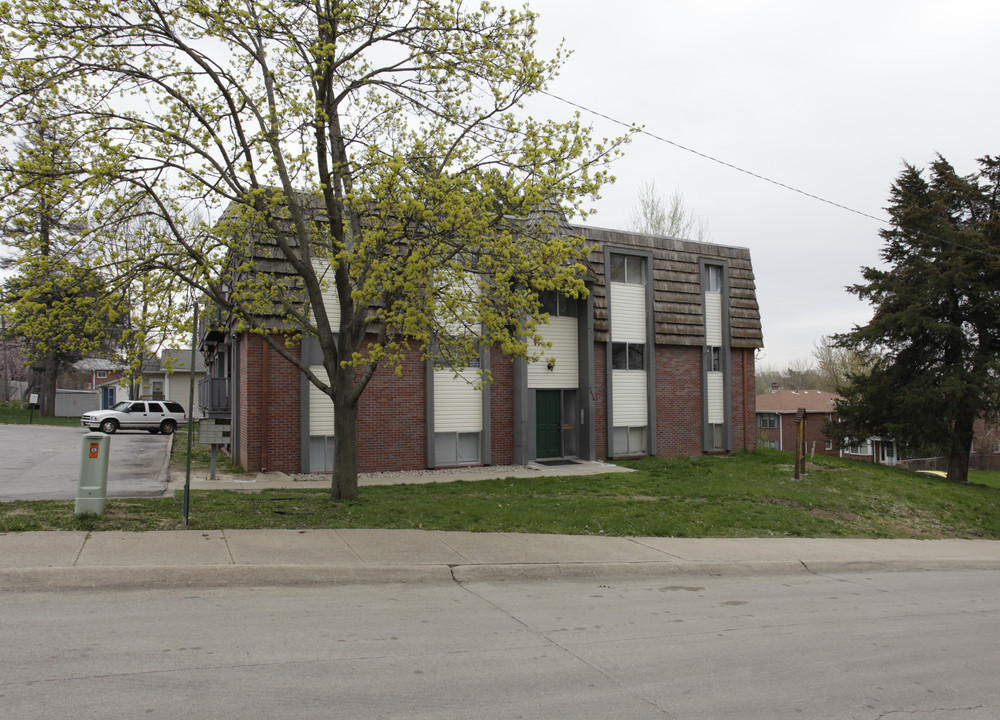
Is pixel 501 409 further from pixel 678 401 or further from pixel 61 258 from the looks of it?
pixel 61 258

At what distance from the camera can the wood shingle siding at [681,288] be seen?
71.6ft

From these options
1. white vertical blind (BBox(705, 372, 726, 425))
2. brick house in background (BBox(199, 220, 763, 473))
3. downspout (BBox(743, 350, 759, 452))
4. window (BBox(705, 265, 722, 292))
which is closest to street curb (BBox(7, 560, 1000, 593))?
brick house in background (BBox(199, 220, 763, 473))

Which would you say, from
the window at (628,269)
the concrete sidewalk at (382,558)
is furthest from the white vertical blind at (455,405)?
the concrete sidewalk at (382,558)

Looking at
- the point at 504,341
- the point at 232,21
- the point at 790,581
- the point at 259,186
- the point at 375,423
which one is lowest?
the point at 790,581

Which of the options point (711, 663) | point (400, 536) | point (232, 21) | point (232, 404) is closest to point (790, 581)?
point (711, 663)

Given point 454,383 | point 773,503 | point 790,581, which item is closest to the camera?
point 790,581

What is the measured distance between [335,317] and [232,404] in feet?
15.4

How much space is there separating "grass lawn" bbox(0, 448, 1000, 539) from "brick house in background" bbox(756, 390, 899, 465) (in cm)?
3600

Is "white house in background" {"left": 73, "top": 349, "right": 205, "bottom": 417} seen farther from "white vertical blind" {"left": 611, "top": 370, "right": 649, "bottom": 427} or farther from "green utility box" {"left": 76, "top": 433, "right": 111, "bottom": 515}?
"green utility box" {"left": 76, "top": 433, "right": 111, "bottom": 515}

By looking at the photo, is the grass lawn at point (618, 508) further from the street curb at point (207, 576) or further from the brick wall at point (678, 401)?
the brick wall at point (678, 401)

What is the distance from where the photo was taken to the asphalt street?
4703 millimetres

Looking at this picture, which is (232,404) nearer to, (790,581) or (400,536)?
(400,536)

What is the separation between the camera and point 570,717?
4.59 metres

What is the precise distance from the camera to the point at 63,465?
17672mm
